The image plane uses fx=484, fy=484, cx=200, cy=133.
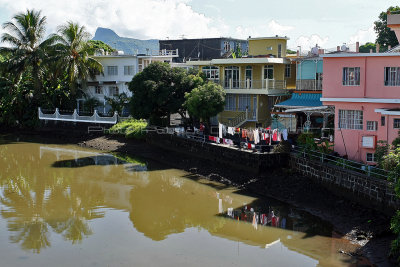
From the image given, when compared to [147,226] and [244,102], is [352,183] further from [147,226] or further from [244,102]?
[244,102]

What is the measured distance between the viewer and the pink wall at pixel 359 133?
21.5 meters

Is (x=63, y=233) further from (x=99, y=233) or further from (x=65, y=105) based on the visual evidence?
(x=65, y=105)

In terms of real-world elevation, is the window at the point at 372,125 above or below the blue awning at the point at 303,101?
below

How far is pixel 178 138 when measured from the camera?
33125 mm

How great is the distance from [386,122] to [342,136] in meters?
2.63

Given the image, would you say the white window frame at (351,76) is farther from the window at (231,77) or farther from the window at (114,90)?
the window at (114,90)

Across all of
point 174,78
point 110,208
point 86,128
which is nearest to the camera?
point 110,208

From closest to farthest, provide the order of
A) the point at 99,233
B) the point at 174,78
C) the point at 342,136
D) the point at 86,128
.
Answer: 1. the point at 99,233
2. the point at 342,136
3. the point at 174,78
4. the point at 86,128

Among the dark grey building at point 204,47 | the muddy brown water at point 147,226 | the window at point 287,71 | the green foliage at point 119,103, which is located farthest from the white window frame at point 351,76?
the dark grey building at point 204,47

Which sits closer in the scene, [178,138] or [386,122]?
[386,122]

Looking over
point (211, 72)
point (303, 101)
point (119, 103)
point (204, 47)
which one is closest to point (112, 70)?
point (119, 103)

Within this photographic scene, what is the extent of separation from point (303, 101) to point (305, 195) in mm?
11220

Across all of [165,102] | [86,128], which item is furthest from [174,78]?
[86,128]

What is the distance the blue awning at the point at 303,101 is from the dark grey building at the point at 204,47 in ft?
58.3
